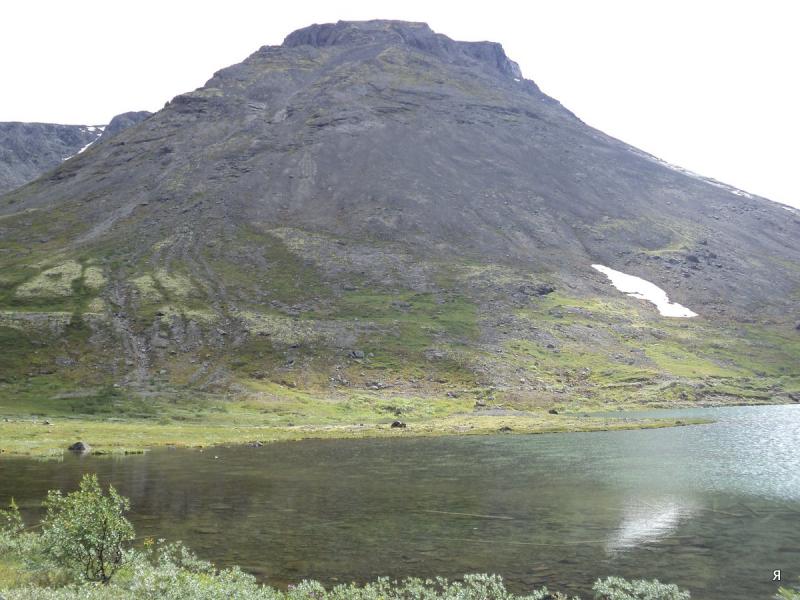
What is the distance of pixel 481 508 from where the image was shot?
135 feet

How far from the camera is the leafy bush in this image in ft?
74.9

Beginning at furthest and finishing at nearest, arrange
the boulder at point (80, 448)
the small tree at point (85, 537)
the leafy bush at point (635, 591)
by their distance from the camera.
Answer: the boulder at point (80, 448), the leafy bush at point (635, 591), the small tree at point (85, 537)

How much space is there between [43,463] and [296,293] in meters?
115

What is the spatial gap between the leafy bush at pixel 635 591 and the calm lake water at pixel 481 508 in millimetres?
726

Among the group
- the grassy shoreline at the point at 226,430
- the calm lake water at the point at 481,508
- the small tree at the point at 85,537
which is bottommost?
the grassy shoreline at the point at 226,430

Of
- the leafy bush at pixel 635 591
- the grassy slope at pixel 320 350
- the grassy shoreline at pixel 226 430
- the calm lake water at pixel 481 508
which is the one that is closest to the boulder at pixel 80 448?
the grassy shoreline at pixel 226 430

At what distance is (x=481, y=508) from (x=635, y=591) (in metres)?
18.2

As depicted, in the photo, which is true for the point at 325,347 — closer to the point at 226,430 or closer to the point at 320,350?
the point at 320,350

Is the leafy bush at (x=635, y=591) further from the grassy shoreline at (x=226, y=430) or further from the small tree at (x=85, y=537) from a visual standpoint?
the grassy shoreline at (x=226, y=430)

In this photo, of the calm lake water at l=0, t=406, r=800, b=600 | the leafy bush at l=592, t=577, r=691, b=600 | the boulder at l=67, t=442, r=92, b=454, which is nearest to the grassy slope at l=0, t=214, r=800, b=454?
the boulder at l=67, t=442, r=92, b=454

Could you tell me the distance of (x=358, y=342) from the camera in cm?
14762

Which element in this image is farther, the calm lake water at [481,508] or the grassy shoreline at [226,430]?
the grassy shoreline at [226,430]

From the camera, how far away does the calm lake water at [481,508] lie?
28.7m

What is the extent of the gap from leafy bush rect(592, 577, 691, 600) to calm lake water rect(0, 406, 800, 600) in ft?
2.38
